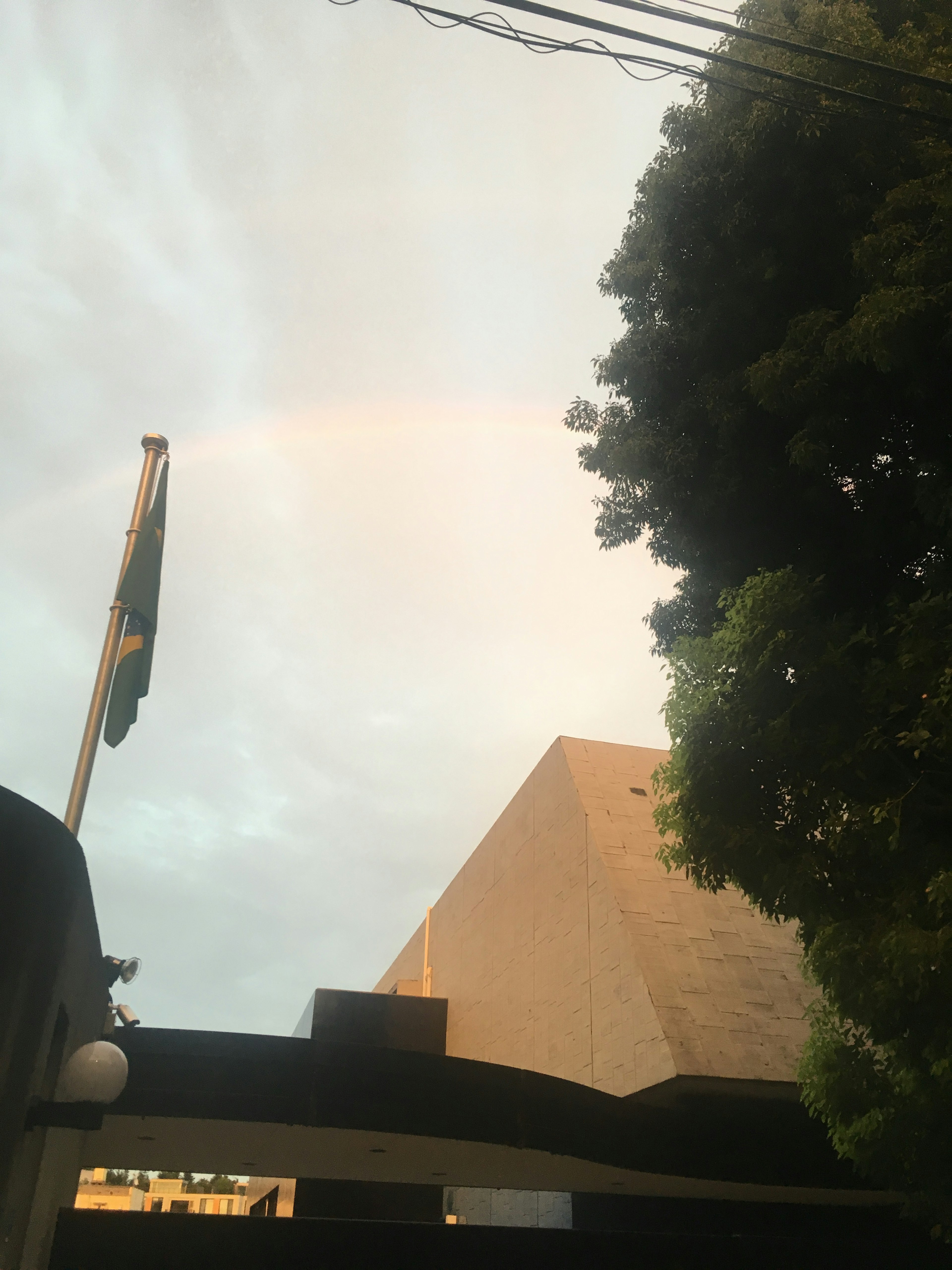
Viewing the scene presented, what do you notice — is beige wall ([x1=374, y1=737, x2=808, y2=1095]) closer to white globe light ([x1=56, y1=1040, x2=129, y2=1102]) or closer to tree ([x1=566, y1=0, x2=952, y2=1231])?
tree ([x1=566, y1=0, x2=952, y2=1231])

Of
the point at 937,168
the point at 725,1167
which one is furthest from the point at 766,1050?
the point at 937,168

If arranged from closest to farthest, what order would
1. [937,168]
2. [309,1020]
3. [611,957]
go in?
[937,168]
[611,957]
[309,1020]

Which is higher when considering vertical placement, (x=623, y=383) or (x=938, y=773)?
(x=623, y=383)

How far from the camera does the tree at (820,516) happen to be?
783 cm

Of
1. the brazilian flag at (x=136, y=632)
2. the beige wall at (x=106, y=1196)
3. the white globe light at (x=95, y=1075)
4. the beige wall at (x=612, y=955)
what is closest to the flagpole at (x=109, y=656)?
the brazilian flag at (x=136, y=632)

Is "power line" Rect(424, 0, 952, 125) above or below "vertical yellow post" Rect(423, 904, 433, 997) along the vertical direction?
below

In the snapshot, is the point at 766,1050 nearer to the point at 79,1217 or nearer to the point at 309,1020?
the point at 79,1217

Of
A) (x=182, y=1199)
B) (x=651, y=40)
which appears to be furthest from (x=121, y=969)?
(x=182, y=1199)

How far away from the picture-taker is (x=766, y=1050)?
1320cm

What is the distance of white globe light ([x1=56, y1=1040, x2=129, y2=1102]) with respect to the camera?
575 centimetres

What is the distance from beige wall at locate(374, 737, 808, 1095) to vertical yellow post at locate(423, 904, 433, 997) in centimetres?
457

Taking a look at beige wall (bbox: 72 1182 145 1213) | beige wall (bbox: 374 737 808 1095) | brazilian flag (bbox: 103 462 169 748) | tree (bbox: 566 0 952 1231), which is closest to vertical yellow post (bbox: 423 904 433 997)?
beige wall (bbox: 374 737 808 1095)

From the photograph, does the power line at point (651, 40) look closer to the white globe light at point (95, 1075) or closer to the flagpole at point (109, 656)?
the flagpole at point (109, 656)

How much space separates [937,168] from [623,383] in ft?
13.6
